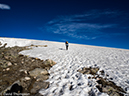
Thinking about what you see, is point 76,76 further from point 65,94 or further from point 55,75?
point 65,94

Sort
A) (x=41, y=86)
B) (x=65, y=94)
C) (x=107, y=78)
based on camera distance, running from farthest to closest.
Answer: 1. (x=107, y=78)
2. (x=41, y=86)
3. (x=65, y=94)

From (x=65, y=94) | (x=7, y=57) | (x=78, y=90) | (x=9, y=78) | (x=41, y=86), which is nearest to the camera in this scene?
(x=65, y=94)

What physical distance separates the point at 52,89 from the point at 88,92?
7.27 feet

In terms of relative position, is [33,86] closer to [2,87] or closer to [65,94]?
[2,87]

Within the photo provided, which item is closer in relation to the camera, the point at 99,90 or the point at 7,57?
the point at 99,90

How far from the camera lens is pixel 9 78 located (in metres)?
5.71

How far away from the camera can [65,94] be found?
438 centimetres

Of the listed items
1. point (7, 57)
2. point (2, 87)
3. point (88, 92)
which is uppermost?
point (7, 57)

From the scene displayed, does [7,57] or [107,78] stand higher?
[7,57]

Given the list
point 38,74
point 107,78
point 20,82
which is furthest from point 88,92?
point 20,82

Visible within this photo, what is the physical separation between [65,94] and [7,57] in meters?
8.92

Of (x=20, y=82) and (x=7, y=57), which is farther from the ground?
(x=7, y=57)

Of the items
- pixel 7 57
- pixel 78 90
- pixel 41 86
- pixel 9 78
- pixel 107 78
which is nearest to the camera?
pixel 78 90

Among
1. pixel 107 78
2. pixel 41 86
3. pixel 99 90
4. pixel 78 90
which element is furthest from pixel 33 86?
pixel 107 78
